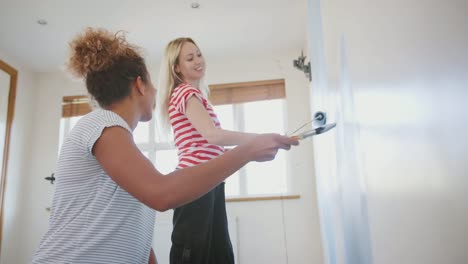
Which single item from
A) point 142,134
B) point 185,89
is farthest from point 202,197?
point 142,134

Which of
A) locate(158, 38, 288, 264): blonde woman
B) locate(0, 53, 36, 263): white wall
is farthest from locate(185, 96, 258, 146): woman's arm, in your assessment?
locate(0, 53, 36, 263): white wall

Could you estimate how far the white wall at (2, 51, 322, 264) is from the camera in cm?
323

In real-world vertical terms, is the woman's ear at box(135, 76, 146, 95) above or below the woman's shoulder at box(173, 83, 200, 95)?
below

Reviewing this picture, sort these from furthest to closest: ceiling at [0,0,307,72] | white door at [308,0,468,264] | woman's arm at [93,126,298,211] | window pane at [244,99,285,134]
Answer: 1. window pane at [244,99,285,134]
2. ceiling at [0,0,307,72]
3. woman's arm at [93,126,298,211]
4. white door at [308,0,468,264]

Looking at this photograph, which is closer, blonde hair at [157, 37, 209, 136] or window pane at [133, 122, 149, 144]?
blonde hair at [157, 37, 209, 136]

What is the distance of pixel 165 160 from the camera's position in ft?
12.0

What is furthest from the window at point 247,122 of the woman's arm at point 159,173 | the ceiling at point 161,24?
the woman's arm at point 159,173

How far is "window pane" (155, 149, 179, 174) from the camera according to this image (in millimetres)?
3618

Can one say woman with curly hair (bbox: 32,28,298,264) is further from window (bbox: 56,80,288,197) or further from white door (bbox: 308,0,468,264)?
window (bbox: 56,80,288,197)

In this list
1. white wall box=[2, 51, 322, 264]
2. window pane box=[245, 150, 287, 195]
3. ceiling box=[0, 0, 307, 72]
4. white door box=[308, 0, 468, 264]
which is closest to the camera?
white door box=[308, 0, 468, 264]

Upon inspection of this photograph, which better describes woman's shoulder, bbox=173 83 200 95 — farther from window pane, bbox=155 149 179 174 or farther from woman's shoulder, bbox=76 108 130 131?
window pane, bbox=155 149 179 174

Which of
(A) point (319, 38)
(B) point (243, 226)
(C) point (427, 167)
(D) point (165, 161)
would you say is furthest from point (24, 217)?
(C) point (427, 167)

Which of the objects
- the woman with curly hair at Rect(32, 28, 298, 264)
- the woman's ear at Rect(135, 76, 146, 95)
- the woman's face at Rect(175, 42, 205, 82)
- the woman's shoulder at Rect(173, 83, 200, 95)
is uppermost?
the woman's face at Rect(175, 42, 205, 82)

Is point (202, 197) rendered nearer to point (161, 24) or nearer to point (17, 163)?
point (161, 24)
